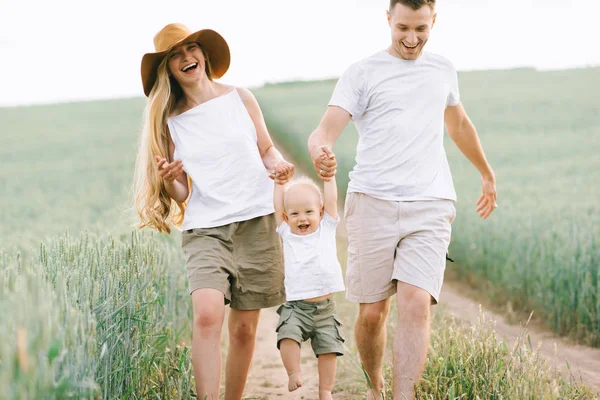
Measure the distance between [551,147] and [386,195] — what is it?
501 inches

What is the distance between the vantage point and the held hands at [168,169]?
3.52 metres

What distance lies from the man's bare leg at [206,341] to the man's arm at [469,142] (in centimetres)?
166

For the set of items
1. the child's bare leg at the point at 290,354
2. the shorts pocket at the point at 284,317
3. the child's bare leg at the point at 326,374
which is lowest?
the child's bare leg at the point at 326,374

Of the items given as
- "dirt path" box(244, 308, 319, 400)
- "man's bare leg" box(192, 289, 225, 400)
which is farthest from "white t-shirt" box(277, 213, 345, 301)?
"dirt path" box(244, 308, 319, 400)

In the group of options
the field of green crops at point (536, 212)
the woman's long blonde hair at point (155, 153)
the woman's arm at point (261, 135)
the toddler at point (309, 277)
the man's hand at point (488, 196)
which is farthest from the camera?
the field of green crops at point (536, 212)

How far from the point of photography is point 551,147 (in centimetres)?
1523

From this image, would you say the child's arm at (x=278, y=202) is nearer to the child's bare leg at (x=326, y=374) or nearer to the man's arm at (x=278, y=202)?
the man's arm at (x=278, y=202)

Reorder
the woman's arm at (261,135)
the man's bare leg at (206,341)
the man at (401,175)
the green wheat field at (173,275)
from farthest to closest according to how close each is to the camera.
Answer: the woman's arm at (261,135), the man at (401,175), the man's bare leg at (206,341), the green wheat field at (173,275)

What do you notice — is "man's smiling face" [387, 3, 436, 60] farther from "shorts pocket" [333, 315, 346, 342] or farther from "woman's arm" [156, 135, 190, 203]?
"shorts pocket" [333, 315, 346, 342]

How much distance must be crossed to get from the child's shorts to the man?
0.73 feet

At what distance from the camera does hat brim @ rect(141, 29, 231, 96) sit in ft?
12.3

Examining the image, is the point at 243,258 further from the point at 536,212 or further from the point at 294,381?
the point at 536,212

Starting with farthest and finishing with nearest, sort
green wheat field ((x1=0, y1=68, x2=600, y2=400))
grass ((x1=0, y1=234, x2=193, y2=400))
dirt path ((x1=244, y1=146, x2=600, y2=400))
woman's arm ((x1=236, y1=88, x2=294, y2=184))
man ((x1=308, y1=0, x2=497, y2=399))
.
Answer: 1. dirt path ((x1=244, y1=146, x2=600, y2=400))
2. woman's arm ((x1=236, y1=88, x2=294, y2=184))
3. man ((x1=308, y1=0, x2=497, y2=399))
4. green wheat field ((x1=0, y1=68, x2=600, y2=400))
5. grass ((x1=0, y1=234, x2=193, y2=400))

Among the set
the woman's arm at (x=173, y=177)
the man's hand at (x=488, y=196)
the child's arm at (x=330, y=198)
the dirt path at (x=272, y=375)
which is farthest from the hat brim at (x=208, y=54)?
the dirt path at (x=272, y=375)
